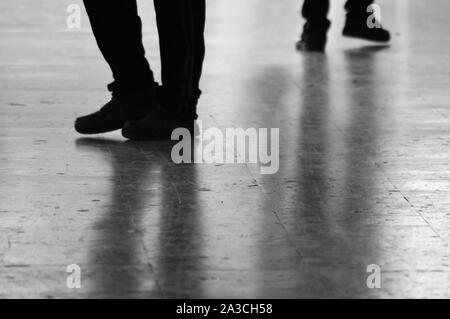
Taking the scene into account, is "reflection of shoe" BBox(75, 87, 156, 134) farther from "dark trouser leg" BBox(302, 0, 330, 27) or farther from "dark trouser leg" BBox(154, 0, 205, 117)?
"dark trouser leg" BBox(302, 0, 330, 27)

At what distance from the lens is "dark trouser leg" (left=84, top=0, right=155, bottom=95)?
164 inches

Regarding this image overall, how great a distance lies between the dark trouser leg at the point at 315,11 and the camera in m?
6.68

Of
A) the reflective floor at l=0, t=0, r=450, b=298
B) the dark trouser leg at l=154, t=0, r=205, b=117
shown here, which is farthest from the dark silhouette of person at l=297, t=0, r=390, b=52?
the dark trouser leg at l=154, t=0, r=205, b=117

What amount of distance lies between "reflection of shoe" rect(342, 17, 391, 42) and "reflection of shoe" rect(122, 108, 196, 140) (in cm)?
272

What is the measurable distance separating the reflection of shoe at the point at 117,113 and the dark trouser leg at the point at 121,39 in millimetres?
32

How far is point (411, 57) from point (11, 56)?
1.88m

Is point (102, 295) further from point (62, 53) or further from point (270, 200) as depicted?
point (62, 53)

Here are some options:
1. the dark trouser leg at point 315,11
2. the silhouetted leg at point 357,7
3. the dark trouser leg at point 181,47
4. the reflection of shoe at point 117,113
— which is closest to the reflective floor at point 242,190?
the reflection of shoe at point 117,113

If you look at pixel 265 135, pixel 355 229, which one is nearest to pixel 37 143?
pixel 265 135

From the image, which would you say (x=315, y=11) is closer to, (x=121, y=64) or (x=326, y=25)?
(x=326, y=25)

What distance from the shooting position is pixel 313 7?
22.1 feet

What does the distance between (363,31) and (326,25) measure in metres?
0.26

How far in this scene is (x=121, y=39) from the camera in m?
4.20

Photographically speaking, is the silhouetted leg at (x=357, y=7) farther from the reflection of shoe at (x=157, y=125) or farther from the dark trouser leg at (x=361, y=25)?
the reflection of shoe at (x=157, y=125)
